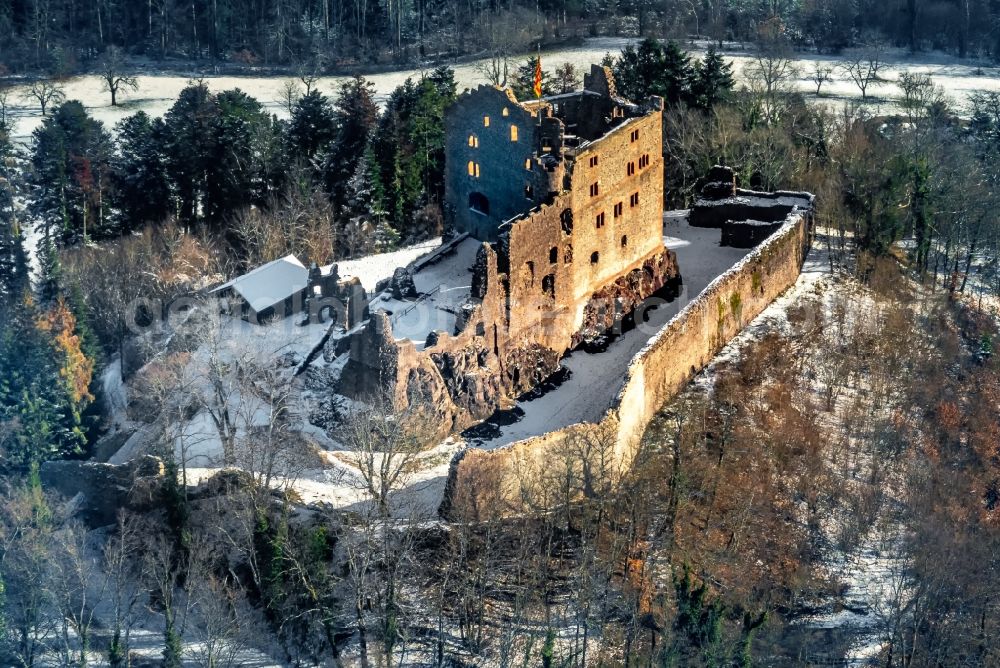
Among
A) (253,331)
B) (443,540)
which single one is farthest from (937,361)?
(253,331)

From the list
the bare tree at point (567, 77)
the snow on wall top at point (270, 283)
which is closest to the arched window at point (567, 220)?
the snow on wall top at point (270, 283)

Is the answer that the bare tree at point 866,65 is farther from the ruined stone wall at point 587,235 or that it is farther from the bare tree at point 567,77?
the ruined stone wall at point 587,235

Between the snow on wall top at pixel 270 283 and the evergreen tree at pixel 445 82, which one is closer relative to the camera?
the snow on wall top at pixel 270 283

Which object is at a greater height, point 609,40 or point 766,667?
point 609,40

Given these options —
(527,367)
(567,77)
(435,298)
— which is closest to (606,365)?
(527,367)

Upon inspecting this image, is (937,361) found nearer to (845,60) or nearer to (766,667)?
(766,667)

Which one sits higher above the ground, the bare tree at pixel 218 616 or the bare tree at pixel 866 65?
the bare tree at pixel 866 65

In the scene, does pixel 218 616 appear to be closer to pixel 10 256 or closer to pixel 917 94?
pixel 10 256
